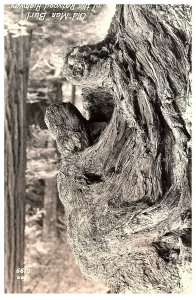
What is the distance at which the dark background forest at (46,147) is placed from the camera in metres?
1.54

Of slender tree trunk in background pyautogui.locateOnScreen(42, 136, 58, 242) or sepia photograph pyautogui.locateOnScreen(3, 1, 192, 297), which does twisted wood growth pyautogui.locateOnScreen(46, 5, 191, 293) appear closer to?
sepia photograph pyautogui.locateOnScreen(3, 1, 192, 297)

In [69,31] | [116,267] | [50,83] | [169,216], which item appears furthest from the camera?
[50,83]

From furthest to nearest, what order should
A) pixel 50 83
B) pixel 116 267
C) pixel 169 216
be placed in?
1. pixel 50 83
2. pixel 116 267
3. pixel 169 216

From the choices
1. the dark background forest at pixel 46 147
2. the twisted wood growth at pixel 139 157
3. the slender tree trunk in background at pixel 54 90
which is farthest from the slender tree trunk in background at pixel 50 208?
the twisted wood growth at pixel 139 157

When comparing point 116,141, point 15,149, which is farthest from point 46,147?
point 116,141

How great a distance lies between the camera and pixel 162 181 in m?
1.34

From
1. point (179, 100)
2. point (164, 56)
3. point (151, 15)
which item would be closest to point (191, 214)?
point (179, 100)

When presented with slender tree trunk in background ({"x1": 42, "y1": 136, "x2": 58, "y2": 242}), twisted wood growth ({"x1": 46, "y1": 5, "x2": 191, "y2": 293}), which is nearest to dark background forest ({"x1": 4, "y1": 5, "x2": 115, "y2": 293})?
slender tree trunk in background ({"x1": 42, "y1": 136, "x2": 58, "y2": 242})

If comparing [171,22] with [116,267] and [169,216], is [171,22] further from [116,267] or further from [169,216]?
[116,267]

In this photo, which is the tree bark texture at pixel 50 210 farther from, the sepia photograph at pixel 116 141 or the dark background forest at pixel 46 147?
the sepia photograph at pixel 116 141

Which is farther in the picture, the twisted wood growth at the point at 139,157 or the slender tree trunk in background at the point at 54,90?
the slender tree trunk in background at the point at 54,90

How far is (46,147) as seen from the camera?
1.73 meters

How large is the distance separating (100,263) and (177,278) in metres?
0.22

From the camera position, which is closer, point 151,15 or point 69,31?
point 151,15
